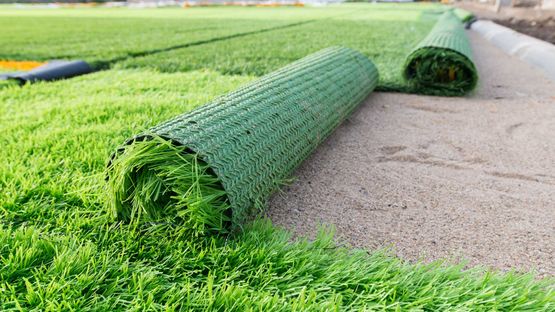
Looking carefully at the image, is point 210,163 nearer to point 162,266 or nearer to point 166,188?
point 166,188

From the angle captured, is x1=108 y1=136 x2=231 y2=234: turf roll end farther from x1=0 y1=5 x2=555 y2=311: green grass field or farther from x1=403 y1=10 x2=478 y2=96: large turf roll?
x1=403 y1=10 x2=478 y2=96: large turf roll

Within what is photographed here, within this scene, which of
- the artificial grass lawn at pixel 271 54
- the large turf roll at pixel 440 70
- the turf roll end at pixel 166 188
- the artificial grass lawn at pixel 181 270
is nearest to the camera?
the artificial grass lawn at pixel 181 270

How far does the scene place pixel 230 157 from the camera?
1.40 m

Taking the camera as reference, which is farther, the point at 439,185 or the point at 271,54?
the point at 271,54

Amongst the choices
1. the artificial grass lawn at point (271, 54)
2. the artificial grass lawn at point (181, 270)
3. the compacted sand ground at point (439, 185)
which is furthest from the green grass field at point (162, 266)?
the artificial grass lawn at point (271, 54)

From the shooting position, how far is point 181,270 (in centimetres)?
125

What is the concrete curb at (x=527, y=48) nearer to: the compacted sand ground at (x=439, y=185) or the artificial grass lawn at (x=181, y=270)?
the compacted sand ground at (x=439, y=185)

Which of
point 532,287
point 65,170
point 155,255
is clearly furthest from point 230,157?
point 532,287

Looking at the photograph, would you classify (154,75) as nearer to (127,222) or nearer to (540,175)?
(127,222)

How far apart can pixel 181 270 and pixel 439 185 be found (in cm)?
120

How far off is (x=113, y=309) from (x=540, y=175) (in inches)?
74.6

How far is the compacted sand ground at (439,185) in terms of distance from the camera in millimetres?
1500

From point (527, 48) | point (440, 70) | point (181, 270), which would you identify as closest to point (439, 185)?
point (181, 270)

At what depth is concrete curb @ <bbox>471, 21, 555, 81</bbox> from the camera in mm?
4379
